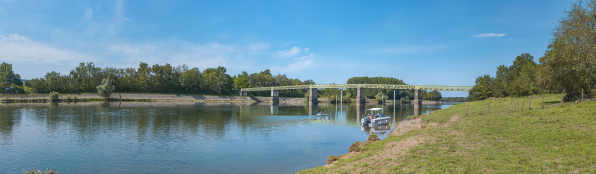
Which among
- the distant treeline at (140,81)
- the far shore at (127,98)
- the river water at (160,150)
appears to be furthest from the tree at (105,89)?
the river water at (160,150)

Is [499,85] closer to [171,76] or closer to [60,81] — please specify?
[171,76]

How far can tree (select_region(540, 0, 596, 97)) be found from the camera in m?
27.5

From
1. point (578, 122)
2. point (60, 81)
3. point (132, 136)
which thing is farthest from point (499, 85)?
point (60, 81)

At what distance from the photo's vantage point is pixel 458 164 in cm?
1275

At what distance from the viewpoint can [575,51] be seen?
28812 millimetres

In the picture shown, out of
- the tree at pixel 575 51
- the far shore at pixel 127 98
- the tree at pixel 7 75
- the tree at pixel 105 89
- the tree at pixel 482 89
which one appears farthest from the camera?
the tree at pixel 7 75

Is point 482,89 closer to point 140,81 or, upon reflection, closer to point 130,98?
point 130,98

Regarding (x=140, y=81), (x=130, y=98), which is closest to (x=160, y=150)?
(x=130, y=98)

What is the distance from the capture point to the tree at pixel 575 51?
2753cm

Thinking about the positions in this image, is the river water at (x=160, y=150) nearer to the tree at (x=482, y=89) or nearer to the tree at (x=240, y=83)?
the tree at (x=482, y=89)

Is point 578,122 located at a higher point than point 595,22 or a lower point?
lower

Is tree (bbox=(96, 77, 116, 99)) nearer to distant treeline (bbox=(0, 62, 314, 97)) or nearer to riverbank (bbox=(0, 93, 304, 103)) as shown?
riverbank (bbox=(0, 93, 304, 103))

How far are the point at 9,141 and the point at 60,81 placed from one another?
116 meters

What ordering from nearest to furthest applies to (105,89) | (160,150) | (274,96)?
(160,150) < (105,89) < (274,96)
